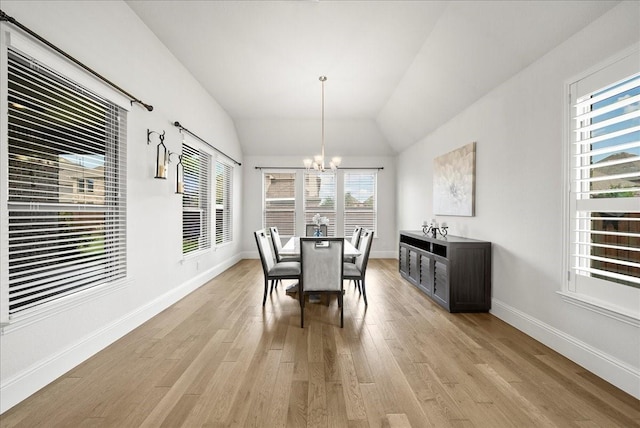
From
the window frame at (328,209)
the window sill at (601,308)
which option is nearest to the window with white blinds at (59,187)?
the window sill at (601,308)

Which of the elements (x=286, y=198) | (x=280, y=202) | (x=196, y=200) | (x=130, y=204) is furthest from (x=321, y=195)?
(x=130, y=204)

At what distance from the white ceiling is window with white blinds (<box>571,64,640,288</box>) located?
2.09ft

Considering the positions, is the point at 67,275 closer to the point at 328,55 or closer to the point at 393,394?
the point at 393,394

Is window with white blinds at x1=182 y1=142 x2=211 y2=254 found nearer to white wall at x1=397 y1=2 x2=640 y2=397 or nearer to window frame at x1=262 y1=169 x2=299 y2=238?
window frame at x1=262 y1=169 x2=299 y2=238

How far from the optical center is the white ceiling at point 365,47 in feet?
9.00

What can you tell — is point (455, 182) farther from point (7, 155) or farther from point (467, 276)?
point (7, 155)

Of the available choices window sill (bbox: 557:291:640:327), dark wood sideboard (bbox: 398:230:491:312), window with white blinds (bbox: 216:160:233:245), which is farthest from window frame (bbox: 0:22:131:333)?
window sill (bbox: 557:291:640:327)

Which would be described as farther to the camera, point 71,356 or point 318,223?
point 318,223

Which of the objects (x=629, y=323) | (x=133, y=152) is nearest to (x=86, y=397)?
(x=133, y=152)

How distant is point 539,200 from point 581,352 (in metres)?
1.29

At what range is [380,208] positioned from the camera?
7.70 meters

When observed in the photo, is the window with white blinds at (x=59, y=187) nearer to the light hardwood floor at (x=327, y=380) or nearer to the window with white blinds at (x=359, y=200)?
the light hardwood floor at (x=327, y=380)

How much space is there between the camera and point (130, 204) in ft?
9.96

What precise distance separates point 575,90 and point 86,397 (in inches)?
163
